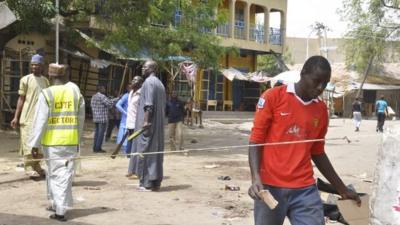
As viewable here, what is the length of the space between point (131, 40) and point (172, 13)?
2.26 meters

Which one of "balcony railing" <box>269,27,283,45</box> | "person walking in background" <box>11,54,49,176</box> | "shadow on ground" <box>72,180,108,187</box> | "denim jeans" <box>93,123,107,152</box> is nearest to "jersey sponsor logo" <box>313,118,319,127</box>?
"shadow on ground" <box>72,180,108,187</box>

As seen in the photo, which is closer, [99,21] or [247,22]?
[99,21]

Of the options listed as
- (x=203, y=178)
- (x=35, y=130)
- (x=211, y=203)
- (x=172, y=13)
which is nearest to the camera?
(x=35, y=130)

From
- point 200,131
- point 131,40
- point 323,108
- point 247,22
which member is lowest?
point 200,131

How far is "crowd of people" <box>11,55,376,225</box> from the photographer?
3838 mm

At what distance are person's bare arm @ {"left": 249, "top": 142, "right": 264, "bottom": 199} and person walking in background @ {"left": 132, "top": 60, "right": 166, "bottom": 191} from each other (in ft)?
14.3

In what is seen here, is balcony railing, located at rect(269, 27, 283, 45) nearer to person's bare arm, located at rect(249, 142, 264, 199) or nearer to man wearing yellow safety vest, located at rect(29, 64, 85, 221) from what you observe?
man wearing yellow safety vest, located at rect(29, 64, 85, 221)

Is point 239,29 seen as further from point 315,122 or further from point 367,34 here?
point 315,122

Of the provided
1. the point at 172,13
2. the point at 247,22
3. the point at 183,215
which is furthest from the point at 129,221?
the point at 247,22

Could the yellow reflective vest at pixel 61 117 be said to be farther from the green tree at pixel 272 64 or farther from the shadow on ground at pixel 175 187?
the green tree at pixel 272 64

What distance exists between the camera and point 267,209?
3.84 m

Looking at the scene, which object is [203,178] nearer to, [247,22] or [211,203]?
[211,203]

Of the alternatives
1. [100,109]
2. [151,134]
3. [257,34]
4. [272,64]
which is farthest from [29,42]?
[272,64]

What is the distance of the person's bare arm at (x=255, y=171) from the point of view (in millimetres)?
3715
